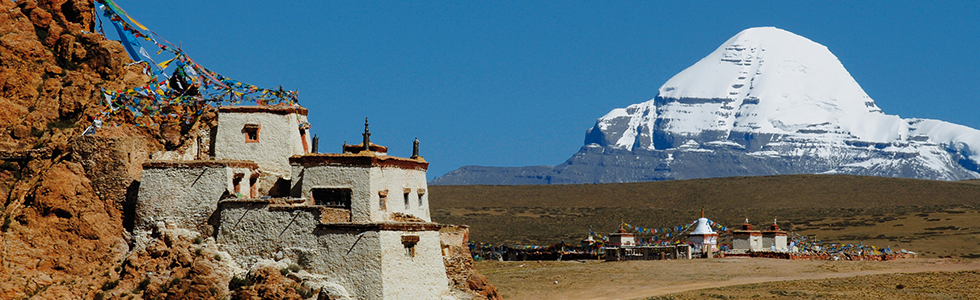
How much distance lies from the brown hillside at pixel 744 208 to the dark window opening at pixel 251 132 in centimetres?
5292

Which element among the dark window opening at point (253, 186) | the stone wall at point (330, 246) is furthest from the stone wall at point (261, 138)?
the stone wall at point (330, 246)

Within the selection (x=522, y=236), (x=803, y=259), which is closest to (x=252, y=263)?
(x=803, y=259)

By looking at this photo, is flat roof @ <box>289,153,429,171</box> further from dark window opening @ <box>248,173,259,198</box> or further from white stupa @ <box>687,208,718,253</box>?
white stupa @ <box>687,208,718,253</box>

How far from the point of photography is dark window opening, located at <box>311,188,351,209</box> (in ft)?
127

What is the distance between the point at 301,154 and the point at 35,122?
28.4ft

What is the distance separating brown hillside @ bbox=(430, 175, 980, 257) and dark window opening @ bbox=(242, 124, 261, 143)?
5292cm

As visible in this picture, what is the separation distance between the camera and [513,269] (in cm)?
5862

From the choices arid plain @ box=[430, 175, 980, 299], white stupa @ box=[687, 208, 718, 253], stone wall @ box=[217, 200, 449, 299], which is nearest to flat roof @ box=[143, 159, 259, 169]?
stone wall @ box=[217, 200, 449, 299]

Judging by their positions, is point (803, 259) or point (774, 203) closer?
point (803, 259)

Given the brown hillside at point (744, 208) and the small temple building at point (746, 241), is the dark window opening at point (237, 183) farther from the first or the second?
the brown hillside at point (744, 208)

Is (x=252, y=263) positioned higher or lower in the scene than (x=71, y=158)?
lower

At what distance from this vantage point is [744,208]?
129 m

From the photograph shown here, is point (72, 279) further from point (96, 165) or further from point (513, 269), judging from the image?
point (513, 269)

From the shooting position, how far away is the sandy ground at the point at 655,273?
48.2 m
